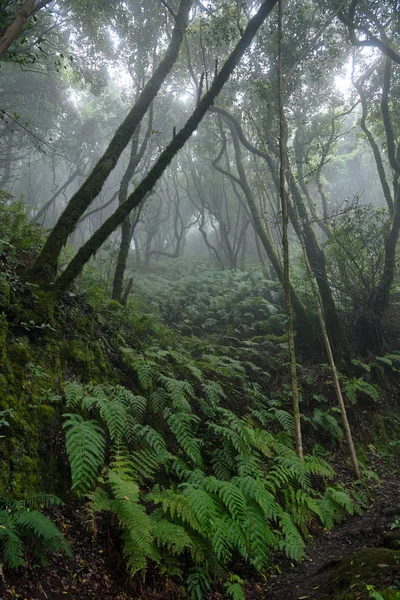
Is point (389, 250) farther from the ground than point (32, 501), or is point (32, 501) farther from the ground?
point (389, 250)

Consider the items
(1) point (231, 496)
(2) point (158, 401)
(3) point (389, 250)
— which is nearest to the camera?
(1) point (231, 496)

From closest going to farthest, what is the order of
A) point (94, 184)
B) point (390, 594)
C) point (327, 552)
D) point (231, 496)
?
point (390, 594) < point (231, 496) < point (327, 552) < point (94, 184)

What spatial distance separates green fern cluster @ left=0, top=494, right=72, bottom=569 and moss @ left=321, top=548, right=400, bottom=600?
2.18 m

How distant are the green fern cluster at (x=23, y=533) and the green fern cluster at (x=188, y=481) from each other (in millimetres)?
375

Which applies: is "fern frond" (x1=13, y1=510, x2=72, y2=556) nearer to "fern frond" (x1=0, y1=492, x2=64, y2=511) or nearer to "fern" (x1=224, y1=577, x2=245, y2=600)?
"fern frond" (x1=0, y1=492, x2=64, y2=511)

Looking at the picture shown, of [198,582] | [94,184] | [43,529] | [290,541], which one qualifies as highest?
[94,184]

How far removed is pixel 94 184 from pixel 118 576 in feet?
18.3

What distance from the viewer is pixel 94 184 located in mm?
6383

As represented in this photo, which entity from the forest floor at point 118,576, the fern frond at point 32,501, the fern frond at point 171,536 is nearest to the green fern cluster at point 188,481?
the fern frond at point 171,536

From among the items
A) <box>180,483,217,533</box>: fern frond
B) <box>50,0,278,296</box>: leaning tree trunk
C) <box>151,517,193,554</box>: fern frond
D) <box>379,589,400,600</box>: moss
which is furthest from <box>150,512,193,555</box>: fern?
<box>50,0,278,296</box>: leaning tree trunk

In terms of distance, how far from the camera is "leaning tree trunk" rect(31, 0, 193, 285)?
227 inches

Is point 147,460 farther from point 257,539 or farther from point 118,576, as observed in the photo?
point 257,539

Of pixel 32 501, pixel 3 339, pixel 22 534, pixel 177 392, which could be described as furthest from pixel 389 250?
pixel 22 534

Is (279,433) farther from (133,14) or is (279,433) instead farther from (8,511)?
(133,14)
